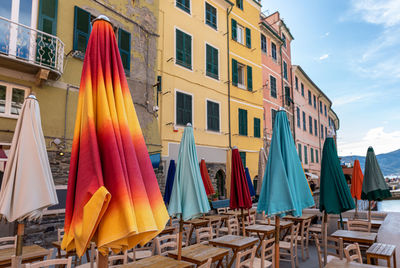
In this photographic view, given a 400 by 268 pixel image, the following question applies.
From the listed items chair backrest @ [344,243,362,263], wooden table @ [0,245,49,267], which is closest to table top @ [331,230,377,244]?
chair backrest @ [344,243,362,263]

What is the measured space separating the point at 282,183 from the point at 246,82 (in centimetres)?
1384

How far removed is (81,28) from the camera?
966 cm

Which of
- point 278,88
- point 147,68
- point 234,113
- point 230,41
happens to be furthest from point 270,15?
point 147,68

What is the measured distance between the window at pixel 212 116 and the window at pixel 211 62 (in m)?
1.64

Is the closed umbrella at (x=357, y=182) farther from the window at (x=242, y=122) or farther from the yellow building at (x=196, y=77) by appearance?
the window at (x=242, y=122)

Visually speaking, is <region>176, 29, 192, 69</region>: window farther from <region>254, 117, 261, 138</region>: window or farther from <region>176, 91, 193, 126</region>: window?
<region>254, 117, 261, 138</region>: window

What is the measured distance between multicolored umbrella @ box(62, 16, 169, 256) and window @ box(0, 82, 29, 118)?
661 cm

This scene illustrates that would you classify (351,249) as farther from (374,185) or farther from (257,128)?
(257,128)

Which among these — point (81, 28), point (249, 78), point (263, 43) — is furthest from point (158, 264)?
point (263, 43)

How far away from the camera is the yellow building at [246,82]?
16.5 metres

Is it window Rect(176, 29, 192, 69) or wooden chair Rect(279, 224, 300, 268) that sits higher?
window Rect(176, 29, 192, 69)

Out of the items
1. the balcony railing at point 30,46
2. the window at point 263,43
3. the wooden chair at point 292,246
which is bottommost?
the wooden chair at point 292,246

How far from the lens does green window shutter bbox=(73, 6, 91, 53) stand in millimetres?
9492

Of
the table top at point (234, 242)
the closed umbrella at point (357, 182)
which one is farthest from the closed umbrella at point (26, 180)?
the closed umbrella at point (357, 182)
